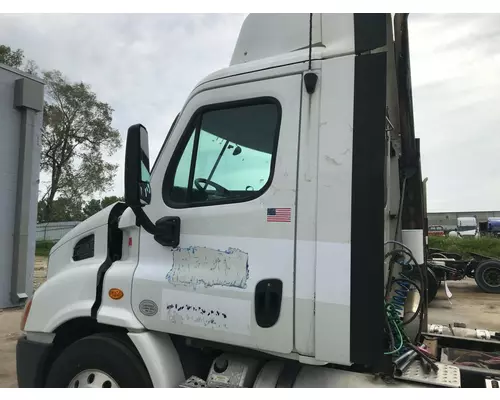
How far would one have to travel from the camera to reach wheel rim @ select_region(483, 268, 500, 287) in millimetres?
11094

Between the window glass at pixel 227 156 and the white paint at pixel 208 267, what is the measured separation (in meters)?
0.30

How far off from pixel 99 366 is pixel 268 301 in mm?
1194

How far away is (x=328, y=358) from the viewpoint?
6.93 feet

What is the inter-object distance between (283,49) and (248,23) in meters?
0.39

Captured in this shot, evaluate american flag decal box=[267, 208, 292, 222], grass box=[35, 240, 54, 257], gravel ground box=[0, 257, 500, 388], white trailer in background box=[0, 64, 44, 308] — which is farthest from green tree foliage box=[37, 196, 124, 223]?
american flag decal box=[267, 208, 292, 222]

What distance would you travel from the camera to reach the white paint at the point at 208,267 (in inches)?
91.2

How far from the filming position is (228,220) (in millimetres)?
2393

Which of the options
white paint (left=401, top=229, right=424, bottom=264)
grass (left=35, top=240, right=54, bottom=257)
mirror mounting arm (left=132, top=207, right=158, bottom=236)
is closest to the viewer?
mirror mounting arm (left=132, top=207, right=158, bottom=236)

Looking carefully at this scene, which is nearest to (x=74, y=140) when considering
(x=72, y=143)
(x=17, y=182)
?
(x=72, y=143)

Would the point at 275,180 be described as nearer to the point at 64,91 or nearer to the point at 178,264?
the point at 178,264

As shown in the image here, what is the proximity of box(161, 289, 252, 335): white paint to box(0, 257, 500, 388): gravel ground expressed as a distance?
323 cm

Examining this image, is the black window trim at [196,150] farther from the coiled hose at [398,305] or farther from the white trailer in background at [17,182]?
the white trailer in background at [17,182]

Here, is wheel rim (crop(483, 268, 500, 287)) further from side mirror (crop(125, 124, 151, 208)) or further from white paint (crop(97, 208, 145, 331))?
side mirror (crop(125, 124, 151, 208))
